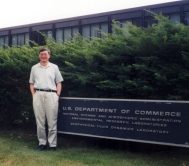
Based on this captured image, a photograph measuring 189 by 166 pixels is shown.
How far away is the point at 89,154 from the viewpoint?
5312mm

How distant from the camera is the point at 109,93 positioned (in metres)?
5.67

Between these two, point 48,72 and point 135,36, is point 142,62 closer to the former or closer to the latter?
point 135,36

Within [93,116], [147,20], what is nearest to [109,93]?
[93,116]

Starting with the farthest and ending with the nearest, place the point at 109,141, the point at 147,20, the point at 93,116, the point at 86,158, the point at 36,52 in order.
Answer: the point at 147,20 < the point at 36,52 < the point at 109,141 < the point at 93,116 < the point at 86,158

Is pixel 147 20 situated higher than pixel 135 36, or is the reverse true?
pixel 147 20

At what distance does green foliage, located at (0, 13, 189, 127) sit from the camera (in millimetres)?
4957

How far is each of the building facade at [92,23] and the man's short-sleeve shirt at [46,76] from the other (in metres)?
15.1

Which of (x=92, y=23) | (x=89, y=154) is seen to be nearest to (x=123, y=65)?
(x=89, y=154)

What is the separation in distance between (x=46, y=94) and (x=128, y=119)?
1550 millimetres

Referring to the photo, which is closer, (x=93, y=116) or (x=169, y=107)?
(x=169, y=107)

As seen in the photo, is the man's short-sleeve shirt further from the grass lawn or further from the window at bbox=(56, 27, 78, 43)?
the window at bbox=(56, 27, 78, 43)

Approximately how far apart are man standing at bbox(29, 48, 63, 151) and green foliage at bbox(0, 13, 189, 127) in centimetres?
36

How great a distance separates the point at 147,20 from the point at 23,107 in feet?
67.8

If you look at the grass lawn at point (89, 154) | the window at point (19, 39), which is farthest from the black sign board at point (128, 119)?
the window at point (19, 39)
